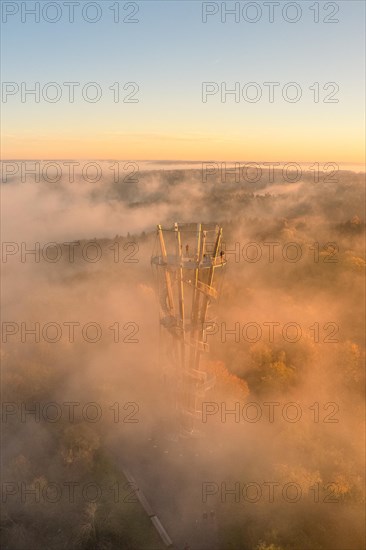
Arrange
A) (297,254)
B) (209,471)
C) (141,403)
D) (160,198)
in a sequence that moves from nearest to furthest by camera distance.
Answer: (209,471)
(141,403)
(297,254)
(160,198)

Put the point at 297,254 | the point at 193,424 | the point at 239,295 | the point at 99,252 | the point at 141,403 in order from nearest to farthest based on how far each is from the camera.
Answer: the point at 193,424, the point at 141,403, the point at 239,295, the point at 297,254, the point at 99,252

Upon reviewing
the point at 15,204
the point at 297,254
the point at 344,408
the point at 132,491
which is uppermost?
the point at 15,204

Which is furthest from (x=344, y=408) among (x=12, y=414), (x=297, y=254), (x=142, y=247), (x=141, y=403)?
(x=142, y=247)

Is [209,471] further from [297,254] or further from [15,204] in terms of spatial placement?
[15,204]

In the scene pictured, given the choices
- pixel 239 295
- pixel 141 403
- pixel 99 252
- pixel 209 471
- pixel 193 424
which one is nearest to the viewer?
pixel 209 471

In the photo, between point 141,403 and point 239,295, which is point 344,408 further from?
point 239,295

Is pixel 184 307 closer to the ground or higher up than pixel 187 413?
higher up

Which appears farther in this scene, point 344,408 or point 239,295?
point 239,295

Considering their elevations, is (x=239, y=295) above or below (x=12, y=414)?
above

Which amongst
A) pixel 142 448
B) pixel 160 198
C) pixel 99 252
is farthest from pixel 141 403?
pixel 160 198
